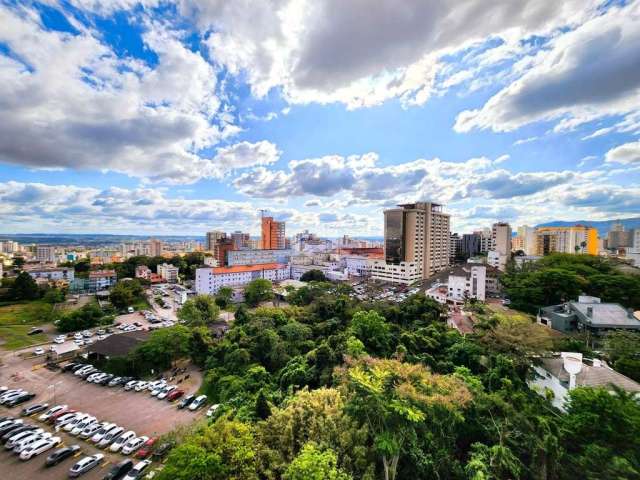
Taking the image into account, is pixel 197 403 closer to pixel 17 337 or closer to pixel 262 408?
pixel 262 408

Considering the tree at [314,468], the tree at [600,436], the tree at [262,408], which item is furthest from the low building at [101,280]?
the tree at [600,436]

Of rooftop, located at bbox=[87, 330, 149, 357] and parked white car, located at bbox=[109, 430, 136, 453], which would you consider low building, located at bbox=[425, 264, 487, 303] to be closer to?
parked white car, located at bbox=[109, 430, 136, 453]

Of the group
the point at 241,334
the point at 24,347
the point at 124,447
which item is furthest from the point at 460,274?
the point at 24,347

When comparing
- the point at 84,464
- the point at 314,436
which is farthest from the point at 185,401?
the point at 314,436

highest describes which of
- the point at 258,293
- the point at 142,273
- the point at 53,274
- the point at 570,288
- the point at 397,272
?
the point at 570,288

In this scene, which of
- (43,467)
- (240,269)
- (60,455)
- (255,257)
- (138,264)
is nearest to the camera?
(43,467)

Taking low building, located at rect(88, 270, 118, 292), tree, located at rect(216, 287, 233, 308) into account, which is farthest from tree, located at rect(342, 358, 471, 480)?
low building, located at rect(88, 270, 118, 292)

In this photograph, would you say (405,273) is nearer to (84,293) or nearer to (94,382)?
(94,382)

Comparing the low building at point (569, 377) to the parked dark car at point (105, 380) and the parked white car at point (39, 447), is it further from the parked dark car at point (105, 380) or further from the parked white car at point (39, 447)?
the parked dark car at point (105, 380)
